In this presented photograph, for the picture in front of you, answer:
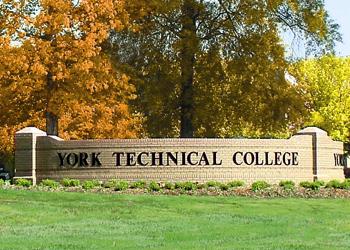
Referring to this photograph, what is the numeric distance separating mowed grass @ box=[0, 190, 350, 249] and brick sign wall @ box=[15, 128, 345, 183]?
5.05 meters

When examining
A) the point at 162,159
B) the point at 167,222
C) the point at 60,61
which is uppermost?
the point at 60,61

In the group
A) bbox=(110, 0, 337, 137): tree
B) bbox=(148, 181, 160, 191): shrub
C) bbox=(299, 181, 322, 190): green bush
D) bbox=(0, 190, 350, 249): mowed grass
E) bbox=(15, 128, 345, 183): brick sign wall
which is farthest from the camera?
bbox=(110, 0, 337, 137): tree

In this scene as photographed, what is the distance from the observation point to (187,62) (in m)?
34.7

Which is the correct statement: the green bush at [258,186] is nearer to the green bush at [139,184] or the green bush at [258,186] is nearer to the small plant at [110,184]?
the green bush at [139,184]

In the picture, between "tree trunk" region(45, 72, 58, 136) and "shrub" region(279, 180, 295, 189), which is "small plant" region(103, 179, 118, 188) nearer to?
"shrub" region(279, 180, 295, 189)

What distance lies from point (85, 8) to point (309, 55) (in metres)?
10.2

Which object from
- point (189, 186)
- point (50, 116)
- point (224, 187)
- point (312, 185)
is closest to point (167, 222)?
point (189, 186)

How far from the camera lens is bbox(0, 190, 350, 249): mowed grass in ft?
43.2

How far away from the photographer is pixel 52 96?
105ft

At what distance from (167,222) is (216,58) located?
63.7 feet

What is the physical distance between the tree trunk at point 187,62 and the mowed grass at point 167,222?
494 inches

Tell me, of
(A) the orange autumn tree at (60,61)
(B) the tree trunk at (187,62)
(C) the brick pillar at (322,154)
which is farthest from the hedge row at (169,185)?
(B) the tree trunk at (187,62)

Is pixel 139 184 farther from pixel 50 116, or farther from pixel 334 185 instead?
pixel 50 116

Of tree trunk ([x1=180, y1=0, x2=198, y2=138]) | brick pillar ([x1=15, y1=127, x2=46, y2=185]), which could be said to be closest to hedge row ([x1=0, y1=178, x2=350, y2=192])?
brick pillar ([x1=15, y1=127, x2=46, y2=185])
